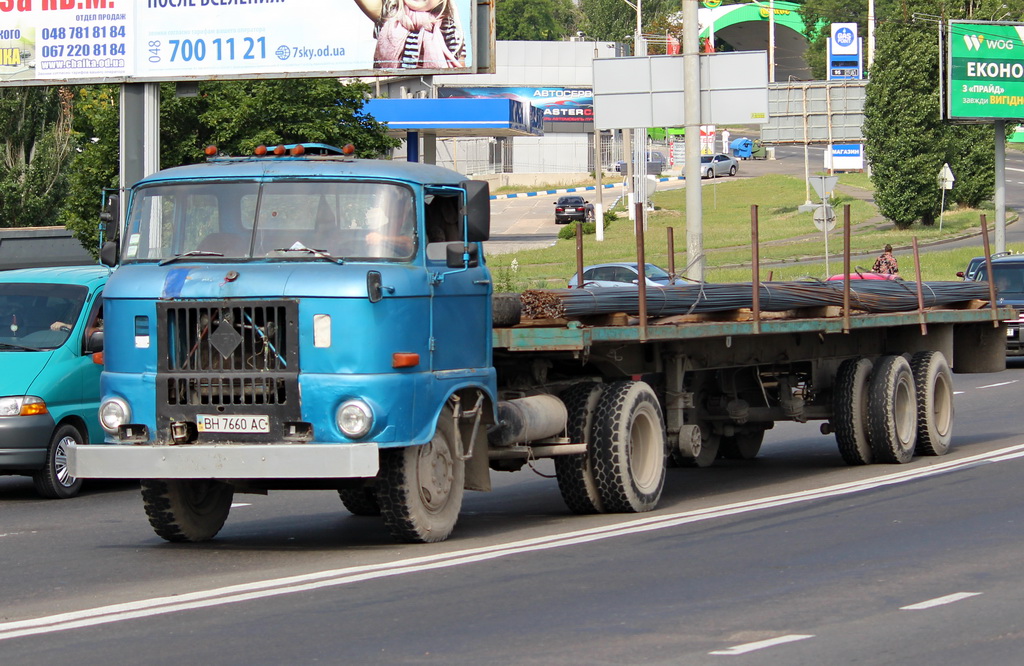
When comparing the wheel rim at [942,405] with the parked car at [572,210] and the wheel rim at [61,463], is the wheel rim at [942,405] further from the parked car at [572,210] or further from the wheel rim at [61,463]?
the parked car at [572,210]

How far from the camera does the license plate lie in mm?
8867

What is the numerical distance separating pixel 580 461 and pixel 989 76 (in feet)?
130

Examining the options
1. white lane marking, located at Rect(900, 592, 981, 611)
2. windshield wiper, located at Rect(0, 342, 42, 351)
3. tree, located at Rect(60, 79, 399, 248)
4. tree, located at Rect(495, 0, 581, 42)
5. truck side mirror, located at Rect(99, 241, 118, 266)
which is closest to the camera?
white lane marking, located at Rect(900, 592, 981, 611)

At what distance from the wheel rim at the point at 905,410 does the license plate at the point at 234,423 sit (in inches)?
290

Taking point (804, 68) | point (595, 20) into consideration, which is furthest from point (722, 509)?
point (804, 68)

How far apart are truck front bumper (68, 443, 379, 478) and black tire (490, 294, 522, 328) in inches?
86.0

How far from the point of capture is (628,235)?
2432 inches

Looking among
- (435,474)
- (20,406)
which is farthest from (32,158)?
(435,474)

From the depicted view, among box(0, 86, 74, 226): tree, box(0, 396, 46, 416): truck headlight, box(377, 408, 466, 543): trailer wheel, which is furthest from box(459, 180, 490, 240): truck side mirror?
box(0, 86, 74, 226): tree

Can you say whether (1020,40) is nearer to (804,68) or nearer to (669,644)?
(669,644)

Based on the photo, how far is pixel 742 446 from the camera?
15.3 metres

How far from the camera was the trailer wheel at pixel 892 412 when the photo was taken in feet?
46.0

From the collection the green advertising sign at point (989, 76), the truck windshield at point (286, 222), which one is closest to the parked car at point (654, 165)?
the green advertising sign at point (989, 76)

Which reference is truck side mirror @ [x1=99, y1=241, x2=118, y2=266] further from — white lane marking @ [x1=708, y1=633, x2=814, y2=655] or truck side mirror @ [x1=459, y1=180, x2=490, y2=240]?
white lane marking @ [x1=708, y1=633, x2=814, y2=655]
